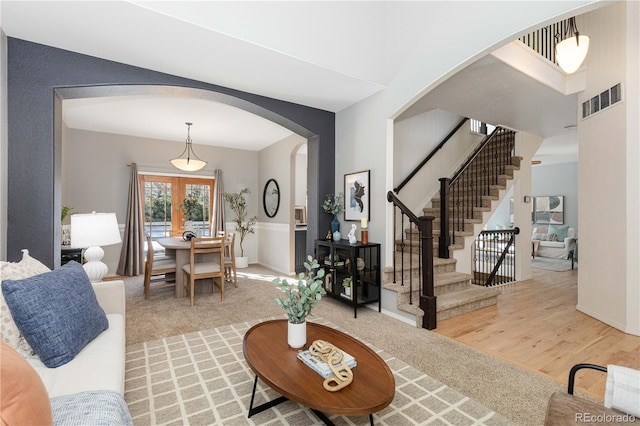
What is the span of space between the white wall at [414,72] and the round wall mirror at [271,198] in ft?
7.69

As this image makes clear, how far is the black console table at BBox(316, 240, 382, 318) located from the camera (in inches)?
138

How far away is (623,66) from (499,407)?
3693 mm

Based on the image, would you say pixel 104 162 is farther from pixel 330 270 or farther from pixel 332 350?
pixel 332 350

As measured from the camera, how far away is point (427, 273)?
3.15m

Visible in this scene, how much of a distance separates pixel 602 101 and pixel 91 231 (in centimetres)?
541

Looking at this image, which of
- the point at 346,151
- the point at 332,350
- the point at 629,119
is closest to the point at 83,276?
the point at 332,350

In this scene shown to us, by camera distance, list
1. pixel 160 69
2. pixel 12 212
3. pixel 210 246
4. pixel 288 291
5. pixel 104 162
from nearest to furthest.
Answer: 1. pixel 288 291
2. pixel 12 212
3. pixel 160 69
4. pixel 210 246
5. pixel 104 162

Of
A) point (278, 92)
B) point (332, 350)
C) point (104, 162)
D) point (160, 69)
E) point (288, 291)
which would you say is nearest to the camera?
point (332, 350)

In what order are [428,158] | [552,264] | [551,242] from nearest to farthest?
1. [428,158]
2. [552,264]
3. [551,242]

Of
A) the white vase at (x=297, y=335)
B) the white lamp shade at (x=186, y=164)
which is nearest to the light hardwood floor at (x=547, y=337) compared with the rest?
the white vase at (x=297, y=335)

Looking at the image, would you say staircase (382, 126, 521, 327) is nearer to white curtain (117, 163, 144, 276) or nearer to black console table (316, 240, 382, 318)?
black console table (316, 240, 382, 318)

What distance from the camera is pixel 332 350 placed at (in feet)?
5.53

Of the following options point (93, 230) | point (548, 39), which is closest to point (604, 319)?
point (548, 39)

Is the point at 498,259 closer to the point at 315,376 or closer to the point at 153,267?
the point at 315,376
